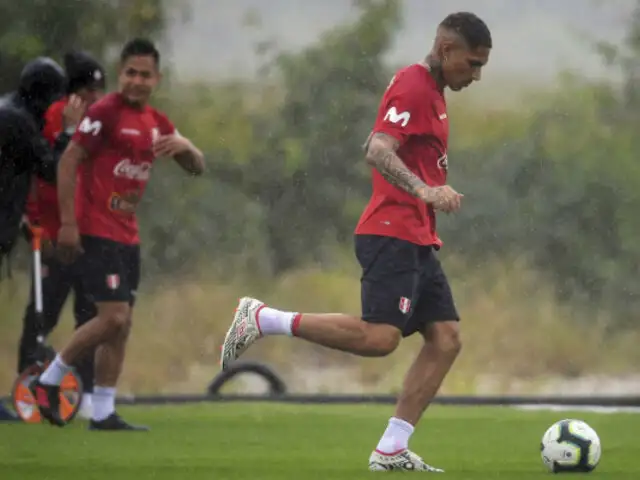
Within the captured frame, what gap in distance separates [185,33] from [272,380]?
12.0 ft

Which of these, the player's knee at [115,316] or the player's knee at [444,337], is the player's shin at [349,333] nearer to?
the player's knee at [444,337]

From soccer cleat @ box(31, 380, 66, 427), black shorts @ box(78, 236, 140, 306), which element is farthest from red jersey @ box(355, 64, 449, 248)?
soccer cleat @ box(31, 380, 66, 427)

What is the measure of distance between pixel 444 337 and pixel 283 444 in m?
1.93

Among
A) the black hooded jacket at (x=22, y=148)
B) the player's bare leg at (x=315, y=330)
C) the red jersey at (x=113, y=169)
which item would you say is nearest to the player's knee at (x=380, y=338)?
the player's bare leg at (x=315, y=330)

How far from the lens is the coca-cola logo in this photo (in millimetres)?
8664

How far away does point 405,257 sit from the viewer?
6.16 meters

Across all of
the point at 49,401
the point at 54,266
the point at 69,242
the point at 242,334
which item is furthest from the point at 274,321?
the point at 54,266

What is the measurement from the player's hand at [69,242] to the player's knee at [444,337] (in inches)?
107

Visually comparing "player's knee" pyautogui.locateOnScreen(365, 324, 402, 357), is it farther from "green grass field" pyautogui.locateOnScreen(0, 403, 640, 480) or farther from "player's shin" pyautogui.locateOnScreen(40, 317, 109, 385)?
"player's shin" pyautogui.locateOnScreen(40, 317, 109, 385)

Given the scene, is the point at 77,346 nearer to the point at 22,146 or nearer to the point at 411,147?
the point at 22,146

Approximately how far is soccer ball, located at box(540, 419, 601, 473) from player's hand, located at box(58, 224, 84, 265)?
10.3 ft

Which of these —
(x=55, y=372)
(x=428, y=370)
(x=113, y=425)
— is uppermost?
(x=428, y=370)

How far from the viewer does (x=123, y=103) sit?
873 cm

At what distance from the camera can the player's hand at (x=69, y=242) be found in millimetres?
8367
